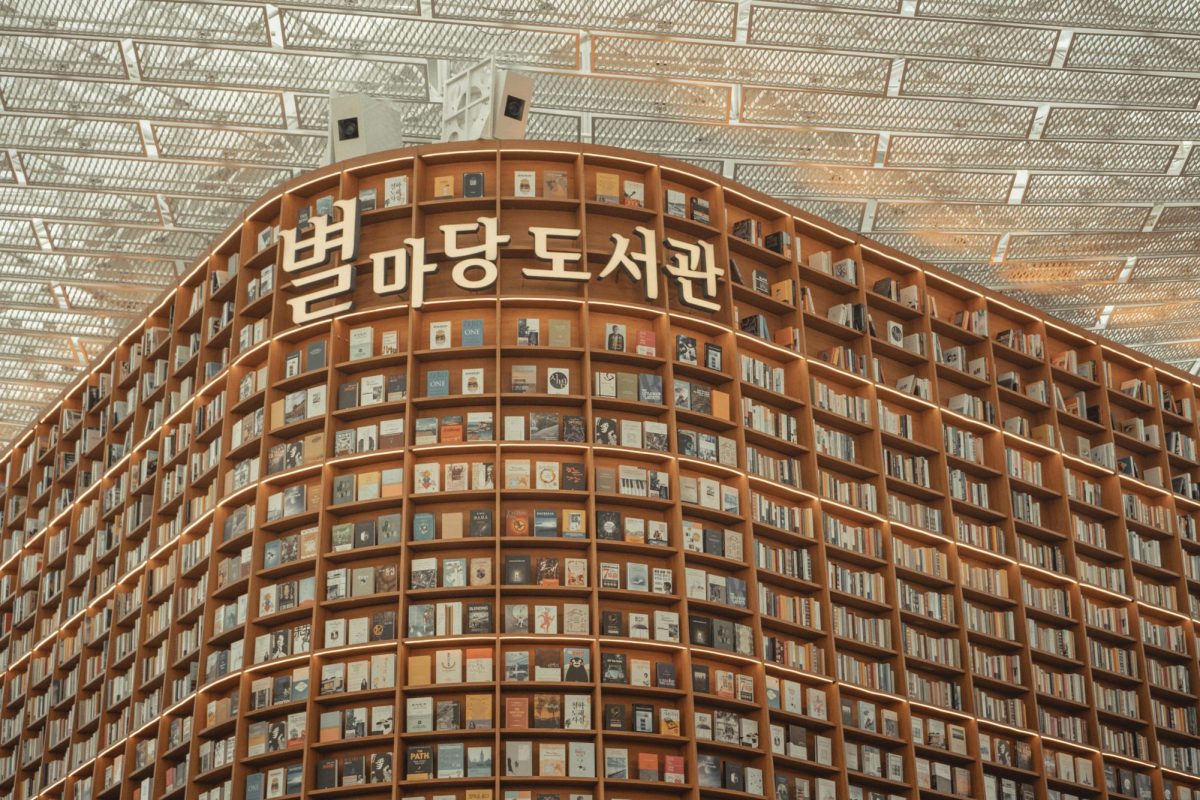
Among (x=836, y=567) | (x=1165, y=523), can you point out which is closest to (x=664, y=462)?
(x=836, y=567)

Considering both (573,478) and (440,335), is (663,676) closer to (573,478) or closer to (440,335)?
(573,478)

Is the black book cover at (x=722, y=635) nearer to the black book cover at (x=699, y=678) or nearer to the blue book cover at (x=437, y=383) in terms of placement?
the black book cover at (x=699, y=678)

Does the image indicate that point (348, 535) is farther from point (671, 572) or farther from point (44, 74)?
point (44, 74)

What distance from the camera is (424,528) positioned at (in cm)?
1161

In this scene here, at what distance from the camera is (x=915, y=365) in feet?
45.9

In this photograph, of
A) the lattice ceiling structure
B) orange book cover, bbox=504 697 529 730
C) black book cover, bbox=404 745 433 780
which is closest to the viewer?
black book cover, bbox=404 745 433 780

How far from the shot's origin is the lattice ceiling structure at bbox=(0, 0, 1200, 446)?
1425cm

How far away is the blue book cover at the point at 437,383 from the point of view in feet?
39.3

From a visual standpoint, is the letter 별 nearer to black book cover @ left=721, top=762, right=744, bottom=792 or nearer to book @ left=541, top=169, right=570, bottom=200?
book @ left=541, top=169, right=570, bottom=200

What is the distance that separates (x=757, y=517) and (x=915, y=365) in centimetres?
239

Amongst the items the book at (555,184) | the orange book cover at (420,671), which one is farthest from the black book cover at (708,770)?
the book at (555,184)

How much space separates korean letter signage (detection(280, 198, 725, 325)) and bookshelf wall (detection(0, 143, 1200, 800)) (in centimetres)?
11

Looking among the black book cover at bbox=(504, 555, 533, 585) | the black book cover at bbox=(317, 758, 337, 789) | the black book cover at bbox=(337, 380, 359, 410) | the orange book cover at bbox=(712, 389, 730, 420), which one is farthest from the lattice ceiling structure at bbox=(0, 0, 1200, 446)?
the black book cover at bbox=(317, 758, 337, 789)

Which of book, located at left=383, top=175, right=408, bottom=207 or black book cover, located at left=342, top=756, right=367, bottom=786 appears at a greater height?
book, located at left=383, top=175, right=408, bottom=207
